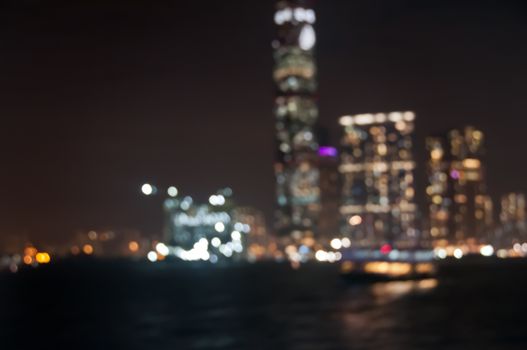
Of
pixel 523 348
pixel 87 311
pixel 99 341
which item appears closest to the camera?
pixel 523 348

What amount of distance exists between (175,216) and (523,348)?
11915cm

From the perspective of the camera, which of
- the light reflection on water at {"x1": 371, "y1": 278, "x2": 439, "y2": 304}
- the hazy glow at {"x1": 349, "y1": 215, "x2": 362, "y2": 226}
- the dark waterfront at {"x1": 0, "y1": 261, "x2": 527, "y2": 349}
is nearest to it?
the dark waterfront at {"x1": 0, "y1": 261, "x2": 527, "y2": 349}

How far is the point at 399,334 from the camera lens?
30.8 m

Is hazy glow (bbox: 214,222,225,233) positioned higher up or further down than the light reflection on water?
higher up

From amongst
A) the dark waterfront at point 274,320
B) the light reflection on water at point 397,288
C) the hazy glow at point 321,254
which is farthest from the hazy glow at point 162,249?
the dark waterfront at point 274,320

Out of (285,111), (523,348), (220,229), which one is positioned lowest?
(523,348)

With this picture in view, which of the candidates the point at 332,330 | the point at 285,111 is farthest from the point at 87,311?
the point at 285,111

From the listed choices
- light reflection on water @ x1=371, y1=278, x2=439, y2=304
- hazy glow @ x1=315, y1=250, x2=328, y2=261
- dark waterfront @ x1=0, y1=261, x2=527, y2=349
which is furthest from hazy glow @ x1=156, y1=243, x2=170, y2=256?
dark waterfront @ x1=0, y1=261, x2=527, y2=349

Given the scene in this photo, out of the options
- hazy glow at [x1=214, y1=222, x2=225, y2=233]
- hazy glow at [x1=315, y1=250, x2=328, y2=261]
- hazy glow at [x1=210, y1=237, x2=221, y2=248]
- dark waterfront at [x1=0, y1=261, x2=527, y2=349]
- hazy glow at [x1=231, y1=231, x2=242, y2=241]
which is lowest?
dark waterfront at [x1=0, y1=261, x2=527, y2=349]

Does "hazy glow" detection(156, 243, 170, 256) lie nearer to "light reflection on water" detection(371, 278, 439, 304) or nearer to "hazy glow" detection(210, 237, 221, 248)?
"hazy glow" detection(210, 237, 221, 248)

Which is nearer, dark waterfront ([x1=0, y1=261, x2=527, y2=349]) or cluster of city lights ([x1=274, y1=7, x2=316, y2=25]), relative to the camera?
dark waterfront ([x1=0, y1=261, x2=527, y2=349])

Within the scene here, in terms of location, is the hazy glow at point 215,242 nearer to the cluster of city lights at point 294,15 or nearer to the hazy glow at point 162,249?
the hazy glow at point 162,249

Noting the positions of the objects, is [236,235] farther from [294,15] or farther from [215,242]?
[294,15]

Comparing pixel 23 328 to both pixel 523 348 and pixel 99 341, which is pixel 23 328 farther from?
pixel 523 348
